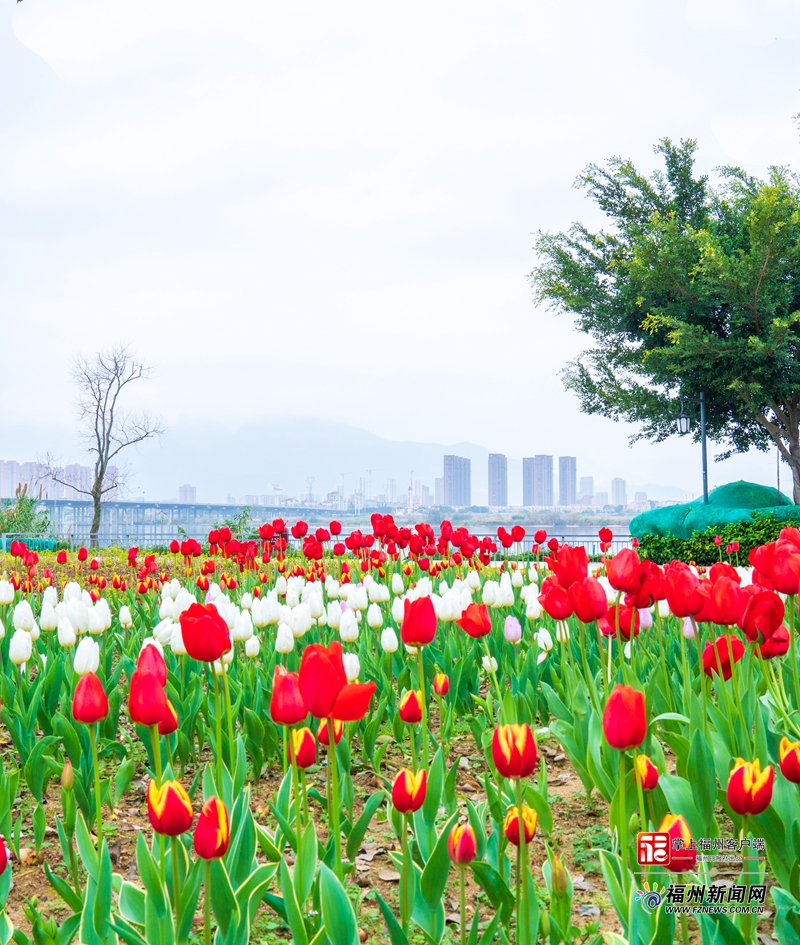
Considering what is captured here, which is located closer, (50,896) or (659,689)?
(50,896)

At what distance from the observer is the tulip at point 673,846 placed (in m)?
1.56

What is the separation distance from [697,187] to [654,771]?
31.2 meters

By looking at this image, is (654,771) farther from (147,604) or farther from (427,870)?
(147,604)

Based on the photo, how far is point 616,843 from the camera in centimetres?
231

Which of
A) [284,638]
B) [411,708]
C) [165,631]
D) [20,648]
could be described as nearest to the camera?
[411,708]

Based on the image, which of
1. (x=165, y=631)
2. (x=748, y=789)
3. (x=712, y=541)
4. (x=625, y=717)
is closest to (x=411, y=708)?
(x=625, y=717)

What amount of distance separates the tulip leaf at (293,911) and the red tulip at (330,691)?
15.1 inches

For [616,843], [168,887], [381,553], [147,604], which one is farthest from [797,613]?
[147,604]

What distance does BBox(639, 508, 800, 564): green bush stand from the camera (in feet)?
52.2

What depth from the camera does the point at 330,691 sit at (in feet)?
5.42

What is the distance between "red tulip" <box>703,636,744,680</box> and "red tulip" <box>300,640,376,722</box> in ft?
4.85

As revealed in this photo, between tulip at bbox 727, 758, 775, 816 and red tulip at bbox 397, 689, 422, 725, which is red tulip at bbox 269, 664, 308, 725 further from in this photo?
tulip at bbox 727, 758, 775, 816

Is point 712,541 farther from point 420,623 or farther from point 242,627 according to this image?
point 420,623

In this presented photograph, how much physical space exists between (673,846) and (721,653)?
1.36m
